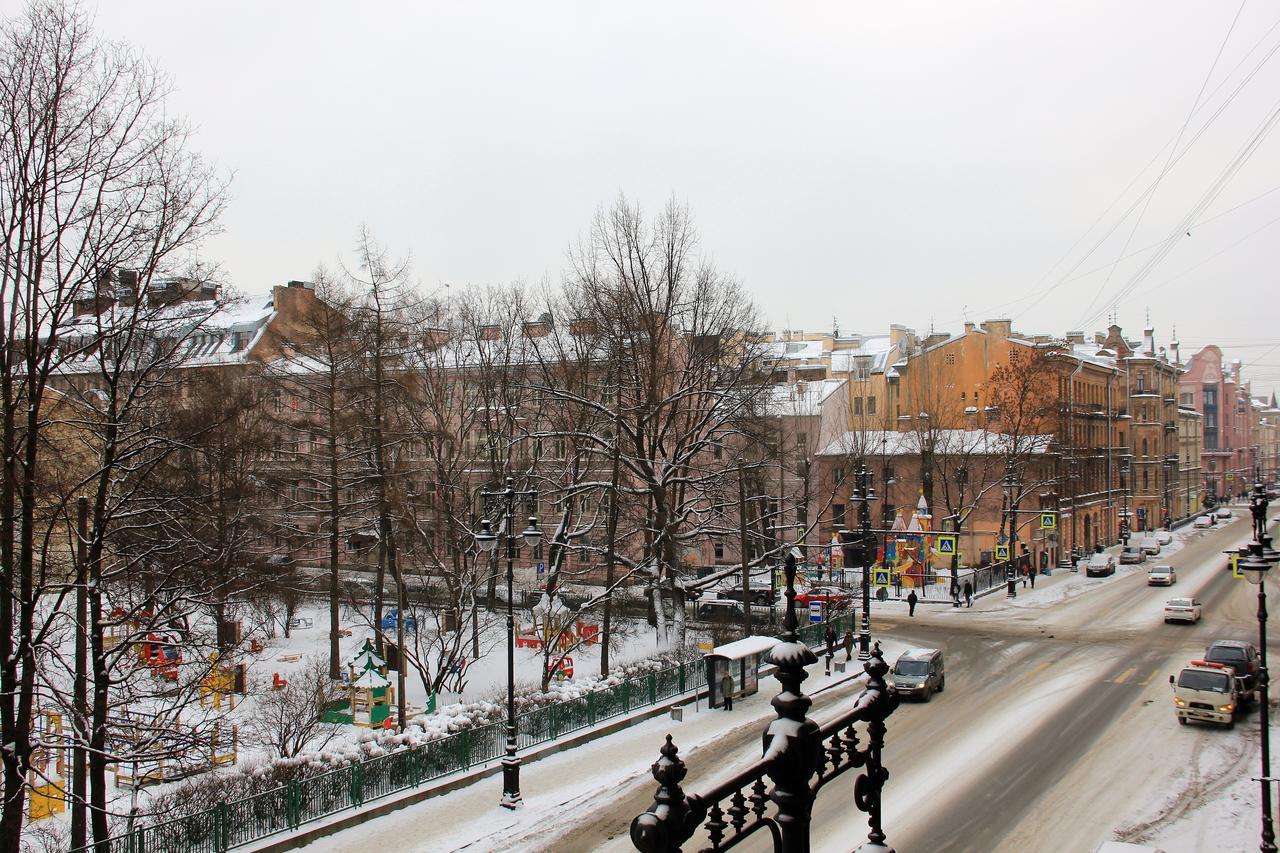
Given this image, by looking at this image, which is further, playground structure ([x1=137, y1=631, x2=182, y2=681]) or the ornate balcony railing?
playground structure ([x1=137, y1=631, x2=182, y2=681])

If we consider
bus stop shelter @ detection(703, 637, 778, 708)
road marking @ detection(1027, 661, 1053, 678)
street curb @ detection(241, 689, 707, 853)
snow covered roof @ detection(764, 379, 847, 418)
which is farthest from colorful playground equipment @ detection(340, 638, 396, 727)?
snow covered roof @ detection(764, 379, 847, 418)

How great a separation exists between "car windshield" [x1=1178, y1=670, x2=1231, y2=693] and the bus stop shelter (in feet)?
33.0

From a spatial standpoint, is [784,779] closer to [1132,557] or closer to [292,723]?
[292,723]

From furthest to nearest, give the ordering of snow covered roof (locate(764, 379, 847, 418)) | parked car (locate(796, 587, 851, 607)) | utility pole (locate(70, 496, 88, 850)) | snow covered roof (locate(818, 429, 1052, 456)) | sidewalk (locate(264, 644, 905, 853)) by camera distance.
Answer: snow covered roof (locate(764, 379, 847, 418))
snow covered roof (locate(818, 429, 1052, 456))
parked car (locate(796, 587, 851, 607))
sidewalk (locate(264, 644, 905, 853))
utility pole (locate(70, 496, 88, 850))

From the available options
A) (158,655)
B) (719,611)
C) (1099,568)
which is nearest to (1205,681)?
(719,611)

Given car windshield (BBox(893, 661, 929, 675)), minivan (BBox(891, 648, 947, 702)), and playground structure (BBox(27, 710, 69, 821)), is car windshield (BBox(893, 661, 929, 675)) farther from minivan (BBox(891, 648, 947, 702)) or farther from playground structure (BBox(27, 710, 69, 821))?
playground structure (BBox(27, 710, 69, 821))

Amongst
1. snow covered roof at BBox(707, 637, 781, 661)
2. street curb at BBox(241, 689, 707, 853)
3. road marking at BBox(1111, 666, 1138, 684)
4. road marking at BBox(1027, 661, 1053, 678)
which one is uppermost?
snow covered roof at BBox(707, 637, 781, 661)

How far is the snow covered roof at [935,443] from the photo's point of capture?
50844 mm

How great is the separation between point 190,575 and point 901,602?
3655 cm

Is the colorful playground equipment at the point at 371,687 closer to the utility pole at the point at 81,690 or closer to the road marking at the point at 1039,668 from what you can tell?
the utility pole at the point at 81,690

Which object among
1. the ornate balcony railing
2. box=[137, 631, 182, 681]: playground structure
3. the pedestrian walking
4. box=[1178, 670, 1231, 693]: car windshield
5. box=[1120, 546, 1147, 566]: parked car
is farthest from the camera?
box=[1120, 546, 1147, 566]: parked car

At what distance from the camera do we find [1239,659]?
24.7 meters

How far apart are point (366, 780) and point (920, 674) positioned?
15.3 meters

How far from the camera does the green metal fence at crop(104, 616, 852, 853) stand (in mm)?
14234
